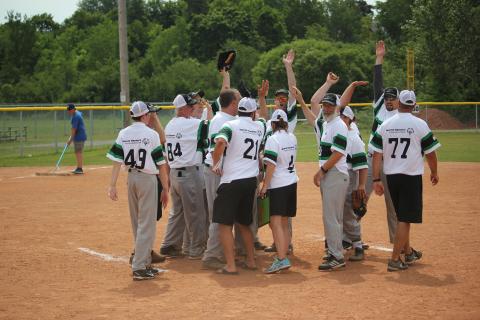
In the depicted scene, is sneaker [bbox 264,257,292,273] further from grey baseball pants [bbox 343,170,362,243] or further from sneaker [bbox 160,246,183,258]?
sneaker [bbox 160,246,183,258]

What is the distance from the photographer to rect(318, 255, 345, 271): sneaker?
887 centimetres

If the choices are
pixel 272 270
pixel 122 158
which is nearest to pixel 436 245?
pixel 272 270

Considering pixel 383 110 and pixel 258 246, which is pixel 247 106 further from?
pixel 258 246

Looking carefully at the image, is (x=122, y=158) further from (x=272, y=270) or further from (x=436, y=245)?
(x=436, y=245)

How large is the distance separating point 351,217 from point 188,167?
2.39 metres

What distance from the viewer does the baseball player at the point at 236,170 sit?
8706mm

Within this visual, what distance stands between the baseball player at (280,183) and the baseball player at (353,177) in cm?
86

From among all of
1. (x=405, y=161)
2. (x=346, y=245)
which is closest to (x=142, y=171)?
(x=346, y=245)

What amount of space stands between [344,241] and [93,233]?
4371mm

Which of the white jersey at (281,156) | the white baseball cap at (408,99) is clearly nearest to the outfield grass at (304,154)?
the white jersey at (281,156)

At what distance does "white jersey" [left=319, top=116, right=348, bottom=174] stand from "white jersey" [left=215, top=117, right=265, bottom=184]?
0.85 meters

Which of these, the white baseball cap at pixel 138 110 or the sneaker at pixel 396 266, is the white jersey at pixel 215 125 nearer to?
the white baseball cap at pixel 138 110

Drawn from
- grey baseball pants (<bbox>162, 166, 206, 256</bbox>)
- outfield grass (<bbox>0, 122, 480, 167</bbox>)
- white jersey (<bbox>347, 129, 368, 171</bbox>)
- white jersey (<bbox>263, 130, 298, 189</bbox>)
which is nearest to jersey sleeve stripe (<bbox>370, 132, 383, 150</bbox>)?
white jersey (<bbox>347, 129, 368, 171</bbox>)

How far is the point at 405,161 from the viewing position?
28.6 ft
